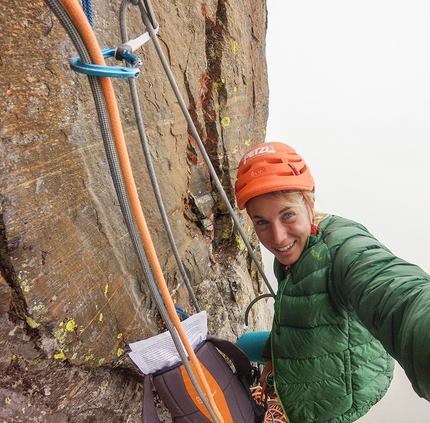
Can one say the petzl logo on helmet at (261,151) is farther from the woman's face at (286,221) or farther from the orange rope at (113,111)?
the orange rope at (113,111)

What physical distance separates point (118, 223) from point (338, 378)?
123 centimetres

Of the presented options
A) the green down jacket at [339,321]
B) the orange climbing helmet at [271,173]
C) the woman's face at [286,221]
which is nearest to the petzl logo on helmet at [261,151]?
the orange climbing helmet at [271,173]

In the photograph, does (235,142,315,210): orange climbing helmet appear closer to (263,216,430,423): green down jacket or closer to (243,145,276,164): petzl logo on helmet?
(243,145,276,164): petzl logo on helmet

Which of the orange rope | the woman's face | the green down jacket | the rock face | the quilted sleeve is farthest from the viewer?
the woman's face

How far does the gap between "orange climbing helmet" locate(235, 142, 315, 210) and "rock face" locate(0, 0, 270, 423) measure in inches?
24.3

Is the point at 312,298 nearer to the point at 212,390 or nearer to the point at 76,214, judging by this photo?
the point at 212,390

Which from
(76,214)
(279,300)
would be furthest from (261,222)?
(76,214)

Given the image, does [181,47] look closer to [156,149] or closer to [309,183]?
[156,149]

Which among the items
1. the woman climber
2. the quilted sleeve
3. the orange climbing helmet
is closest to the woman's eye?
the woman climber

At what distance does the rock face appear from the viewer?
1033mm

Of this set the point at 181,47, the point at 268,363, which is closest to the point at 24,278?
the point at 268,363

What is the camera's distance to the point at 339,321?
1203 millimetres

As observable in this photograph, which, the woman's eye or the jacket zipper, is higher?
the woman's eye

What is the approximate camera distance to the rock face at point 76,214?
103 cm
